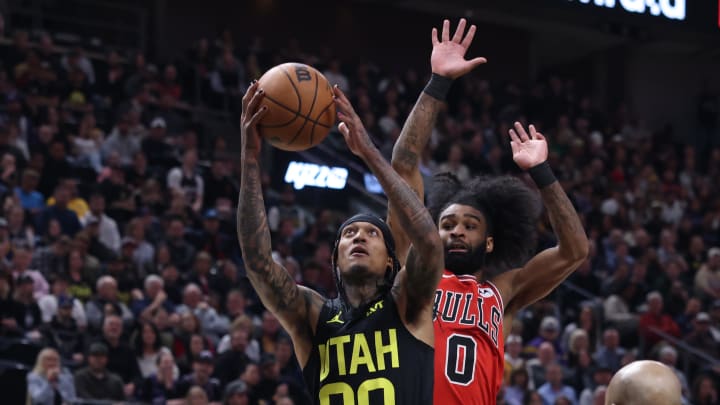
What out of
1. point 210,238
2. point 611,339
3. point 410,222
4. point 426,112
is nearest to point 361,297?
point 410,222

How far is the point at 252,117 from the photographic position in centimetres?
454

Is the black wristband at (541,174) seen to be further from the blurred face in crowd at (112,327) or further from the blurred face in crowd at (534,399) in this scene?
the blurred face in crowd at (534,399)

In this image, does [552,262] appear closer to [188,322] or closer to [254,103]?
[254,103]

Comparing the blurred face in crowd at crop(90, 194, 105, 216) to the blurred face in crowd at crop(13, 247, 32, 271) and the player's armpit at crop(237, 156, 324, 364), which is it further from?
the player's armpit at crop(237, 156, 324, 364)

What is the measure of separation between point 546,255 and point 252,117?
5.41ft

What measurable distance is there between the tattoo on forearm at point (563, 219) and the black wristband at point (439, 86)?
0.68 m

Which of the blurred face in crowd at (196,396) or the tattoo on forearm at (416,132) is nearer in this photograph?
the tattoo on forearm at (416,132)

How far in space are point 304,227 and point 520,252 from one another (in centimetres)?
740

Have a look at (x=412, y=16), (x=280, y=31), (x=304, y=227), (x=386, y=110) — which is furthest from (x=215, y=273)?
(x=412, y=16)

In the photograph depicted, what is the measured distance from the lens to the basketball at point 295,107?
15.1 feet

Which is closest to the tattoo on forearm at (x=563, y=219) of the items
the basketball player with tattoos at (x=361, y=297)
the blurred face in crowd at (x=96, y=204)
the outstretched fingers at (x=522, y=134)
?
the outstretched fingers at (x=522, y=134)

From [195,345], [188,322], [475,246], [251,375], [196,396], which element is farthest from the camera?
[188,322]

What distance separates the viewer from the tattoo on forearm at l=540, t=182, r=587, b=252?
212 inches

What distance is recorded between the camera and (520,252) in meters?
5.69
